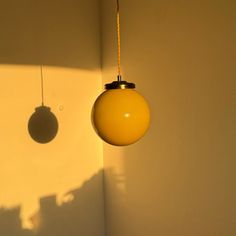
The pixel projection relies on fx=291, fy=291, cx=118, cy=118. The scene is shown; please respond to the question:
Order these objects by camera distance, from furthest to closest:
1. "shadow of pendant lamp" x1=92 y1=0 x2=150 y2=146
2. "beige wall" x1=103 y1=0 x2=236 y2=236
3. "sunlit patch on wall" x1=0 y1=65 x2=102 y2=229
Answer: "sunlit patch on wall" x1=0 y1=65 x2=102 y2=229 → "beige wall" x1=103 y1=0 x2=236 y2=236 → "shadow of pendant lamp" x1=92 y1=0 x2=150 y2=146

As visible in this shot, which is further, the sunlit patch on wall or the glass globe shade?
the sunlit patch on wall

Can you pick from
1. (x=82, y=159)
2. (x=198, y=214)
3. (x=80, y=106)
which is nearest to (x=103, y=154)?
(x=82, y=159)

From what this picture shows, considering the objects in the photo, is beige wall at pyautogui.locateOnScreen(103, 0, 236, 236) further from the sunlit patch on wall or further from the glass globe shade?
the glass globe shade

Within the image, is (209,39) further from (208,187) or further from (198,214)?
(198,214)

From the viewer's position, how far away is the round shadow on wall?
1.95m

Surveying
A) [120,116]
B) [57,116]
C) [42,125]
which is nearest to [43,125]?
[42,125]

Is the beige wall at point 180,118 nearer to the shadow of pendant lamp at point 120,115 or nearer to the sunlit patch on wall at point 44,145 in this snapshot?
the sunlit patch on wall at point 44,145

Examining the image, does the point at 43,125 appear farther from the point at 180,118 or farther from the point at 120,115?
the point at 120,115

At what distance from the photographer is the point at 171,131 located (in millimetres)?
1781

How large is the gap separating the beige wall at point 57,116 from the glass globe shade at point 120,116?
91cm

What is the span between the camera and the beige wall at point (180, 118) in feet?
4.89

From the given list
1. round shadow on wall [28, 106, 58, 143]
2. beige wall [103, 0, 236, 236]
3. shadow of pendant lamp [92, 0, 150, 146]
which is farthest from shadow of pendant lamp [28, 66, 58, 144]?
shadow of pendant lamp [92, 0, 150, 146]

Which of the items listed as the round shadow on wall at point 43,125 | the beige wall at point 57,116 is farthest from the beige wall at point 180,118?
the round shadow on wall at point 43,125

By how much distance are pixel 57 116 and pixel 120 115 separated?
1.08 m
